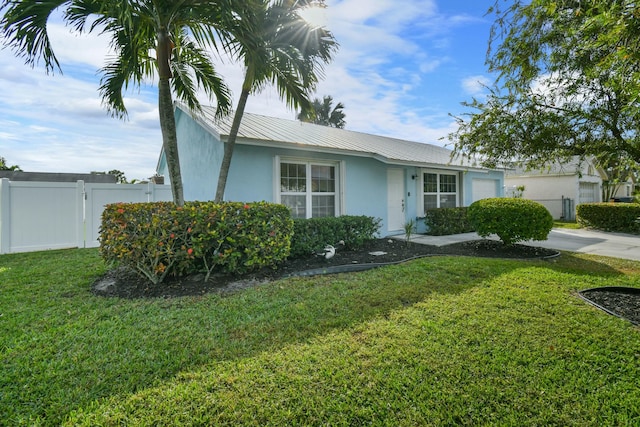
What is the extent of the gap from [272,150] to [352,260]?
3.68m

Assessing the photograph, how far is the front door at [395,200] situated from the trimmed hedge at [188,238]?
6356 millimetres

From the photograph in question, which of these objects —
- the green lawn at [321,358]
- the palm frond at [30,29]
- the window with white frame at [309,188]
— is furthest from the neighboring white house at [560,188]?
the palm frond at [30,29]

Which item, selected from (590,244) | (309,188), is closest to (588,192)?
(590,244)

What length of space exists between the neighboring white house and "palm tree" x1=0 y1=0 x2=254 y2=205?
19029 mm

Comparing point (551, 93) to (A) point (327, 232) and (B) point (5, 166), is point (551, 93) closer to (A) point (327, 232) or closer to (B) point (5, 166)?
(A) point (327, 232)

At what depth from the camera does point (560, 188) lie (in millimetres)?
20234

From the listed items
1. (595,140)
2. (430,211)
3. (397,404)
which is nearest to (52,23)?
(397,404)

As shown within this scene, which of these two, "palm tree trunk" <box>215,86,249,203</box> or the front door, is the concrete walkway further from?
"palm tree trunk" <box>215,86,249,203</box>

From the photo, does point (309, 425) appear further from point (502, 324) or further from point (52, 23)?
point (52, 23)

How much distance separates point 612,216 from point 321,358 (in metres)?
16.5

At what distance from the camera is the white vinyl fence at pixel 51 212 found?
7661 millimetres

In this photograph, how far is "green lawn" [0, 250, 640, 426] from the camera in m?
2.20

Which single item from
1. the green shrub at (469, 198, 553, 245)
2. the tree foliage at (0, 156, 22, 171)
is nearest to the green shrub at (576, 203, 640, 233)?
the green shrub at (469, 198, 553, 245)

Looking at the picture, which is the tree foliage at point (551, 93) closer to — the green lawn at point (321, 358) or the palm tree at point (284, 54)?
the green lawn at point (321, 358)
